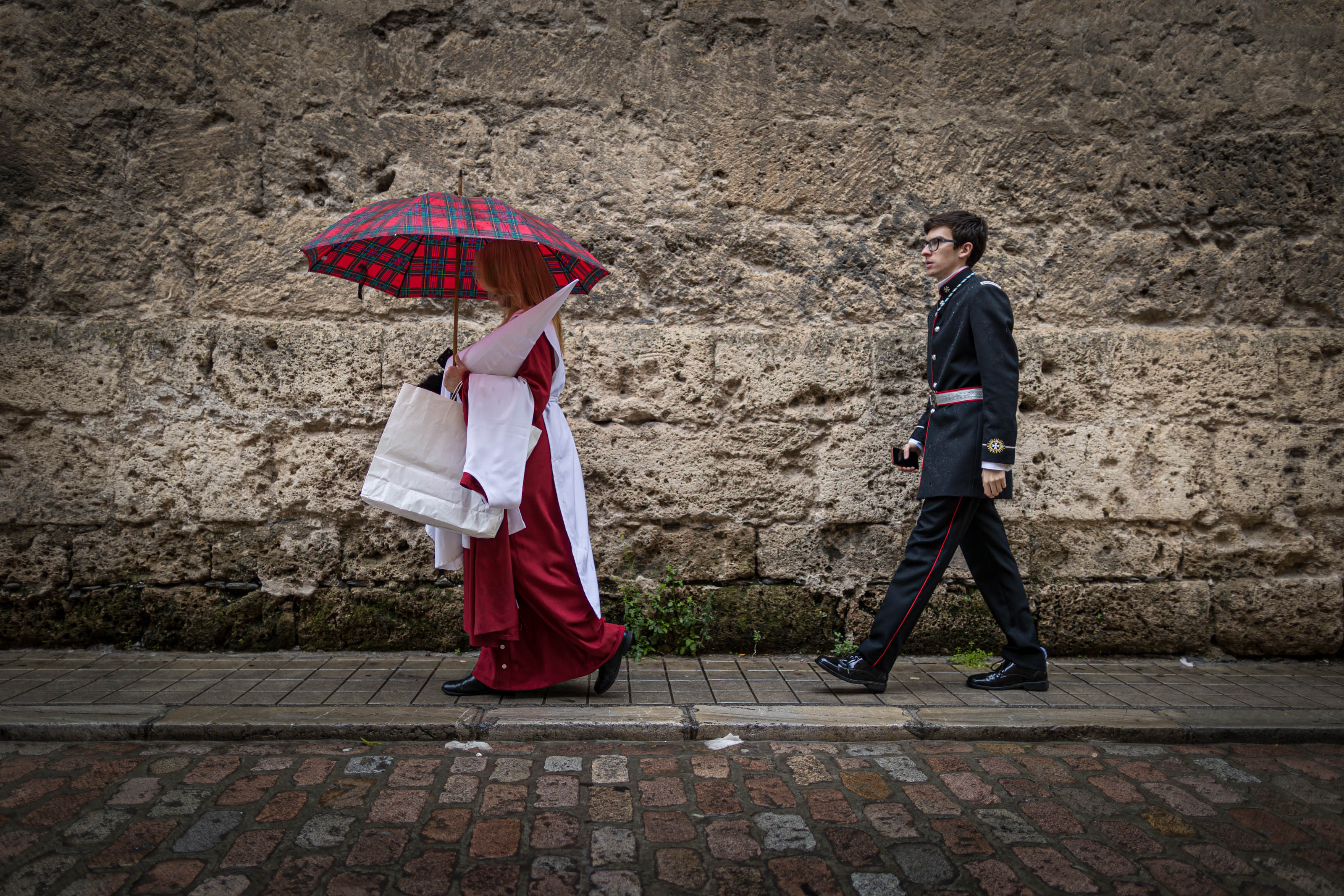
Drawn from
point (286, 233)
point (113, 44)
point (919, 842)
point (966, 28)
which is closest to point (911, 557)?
point (919, 842)

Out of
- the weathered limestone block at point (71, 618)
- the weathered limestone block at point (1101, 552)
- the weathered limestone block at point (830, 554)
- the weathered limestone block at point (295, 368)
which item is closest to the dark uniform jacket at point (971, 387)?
the weathered limestone block at point (830, 554)

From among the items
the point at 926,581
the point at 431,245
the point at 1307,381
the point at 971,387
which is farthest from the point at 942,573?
the point at 431,245

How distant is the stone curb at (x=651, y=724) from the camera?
2959mm

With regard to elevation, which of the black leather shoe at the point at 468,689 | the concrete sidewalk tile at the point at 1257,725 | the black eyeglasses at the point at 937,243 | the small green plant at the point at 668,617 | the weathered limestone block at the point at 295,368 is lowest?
the concrete sidewalk tile at the point at 1257,725

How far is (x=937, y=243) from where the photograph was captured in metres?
3.52

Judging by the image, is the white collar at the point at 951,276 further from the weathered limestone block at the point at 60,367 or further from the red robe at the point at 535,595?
the weathered limestone block at the point at 60,367

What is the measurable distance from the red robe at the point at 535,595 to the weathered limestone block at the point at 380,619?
683 mm

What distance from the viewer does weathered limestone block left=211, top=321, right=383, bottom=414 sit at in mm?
3984

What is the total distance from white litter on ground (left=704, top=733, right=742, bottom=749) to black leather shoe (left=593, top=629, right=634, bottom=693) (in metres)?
0.55

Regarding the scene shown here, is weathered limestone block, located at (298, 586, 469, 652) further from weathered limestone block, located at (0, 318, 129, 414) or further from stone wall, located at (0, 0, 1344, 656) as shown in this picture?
weathered limestone block, located at (0, 318, 129, 414)

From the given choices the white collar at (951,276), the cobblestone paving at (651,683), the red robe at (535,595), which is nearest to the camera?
the red robe at (535,595)

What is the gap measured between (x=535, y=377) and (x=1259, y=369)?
3559 mm

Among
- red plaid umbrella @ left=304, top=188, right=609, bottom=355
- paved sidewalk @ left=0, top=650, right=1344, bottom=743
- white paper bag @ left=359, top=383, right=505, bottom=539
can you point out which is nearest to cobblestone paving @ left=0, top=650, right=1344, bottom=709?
paved sidewalk @ left=0, top=650, right=1344, bottom=743

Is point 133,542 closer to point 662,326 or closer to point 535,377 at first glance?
point 535,377
